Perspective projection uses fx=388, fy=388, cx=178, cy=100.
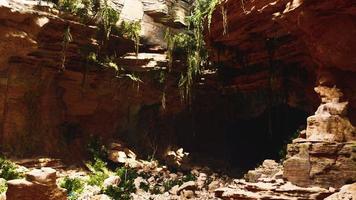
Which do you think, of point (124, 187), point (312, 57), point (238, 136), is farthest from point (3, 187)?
point (238, 136)

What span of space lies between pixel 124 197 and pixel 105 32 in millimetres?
6937

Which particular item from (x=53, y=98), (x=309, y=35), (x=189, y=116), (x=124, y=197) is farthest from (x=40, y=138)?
(x=309, y=35)

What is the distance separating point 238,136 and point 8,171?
13030 millimetres

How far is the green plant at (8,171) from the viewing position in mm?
12656

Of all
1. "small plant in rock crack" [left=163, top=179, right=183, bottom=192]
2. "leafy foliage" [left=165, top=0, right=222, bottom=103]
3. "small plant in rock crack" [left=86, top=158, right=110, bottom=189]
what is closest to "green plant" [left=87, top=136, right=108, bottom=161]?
"small plant in rock crack" [left=86, top=158, right=110, bottom=189]

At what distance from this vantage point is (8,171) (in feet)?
42.0

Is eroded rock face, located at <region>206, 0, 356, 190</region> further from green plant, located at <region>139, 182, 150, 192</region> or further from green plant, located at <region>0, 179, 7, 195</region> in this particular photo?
green plant, located at <region>0, 179, 7, 195</region>

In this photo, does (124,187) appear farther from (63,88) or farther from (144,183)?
(63,88)

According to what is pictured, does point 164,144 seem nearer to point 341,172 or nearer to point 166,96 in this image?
point 166,96

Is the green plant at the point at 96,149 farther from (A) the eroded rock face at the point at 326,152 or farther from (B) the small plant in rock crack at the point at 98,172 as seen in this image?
(A) the eroded rock face at the point at 326,152

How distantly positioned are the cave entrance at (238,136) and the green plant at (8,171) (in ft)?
30.8

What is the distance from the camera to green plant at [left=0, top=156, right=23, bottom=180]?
12656mm

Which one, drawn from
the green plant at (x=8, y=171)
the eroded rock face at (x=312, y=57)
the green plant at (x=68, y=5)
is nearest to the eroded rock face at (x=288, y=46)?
the eroded rock face at (x=312, y=57)

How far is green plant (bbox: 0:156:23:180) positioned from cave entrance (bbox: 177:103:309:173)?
938cm
